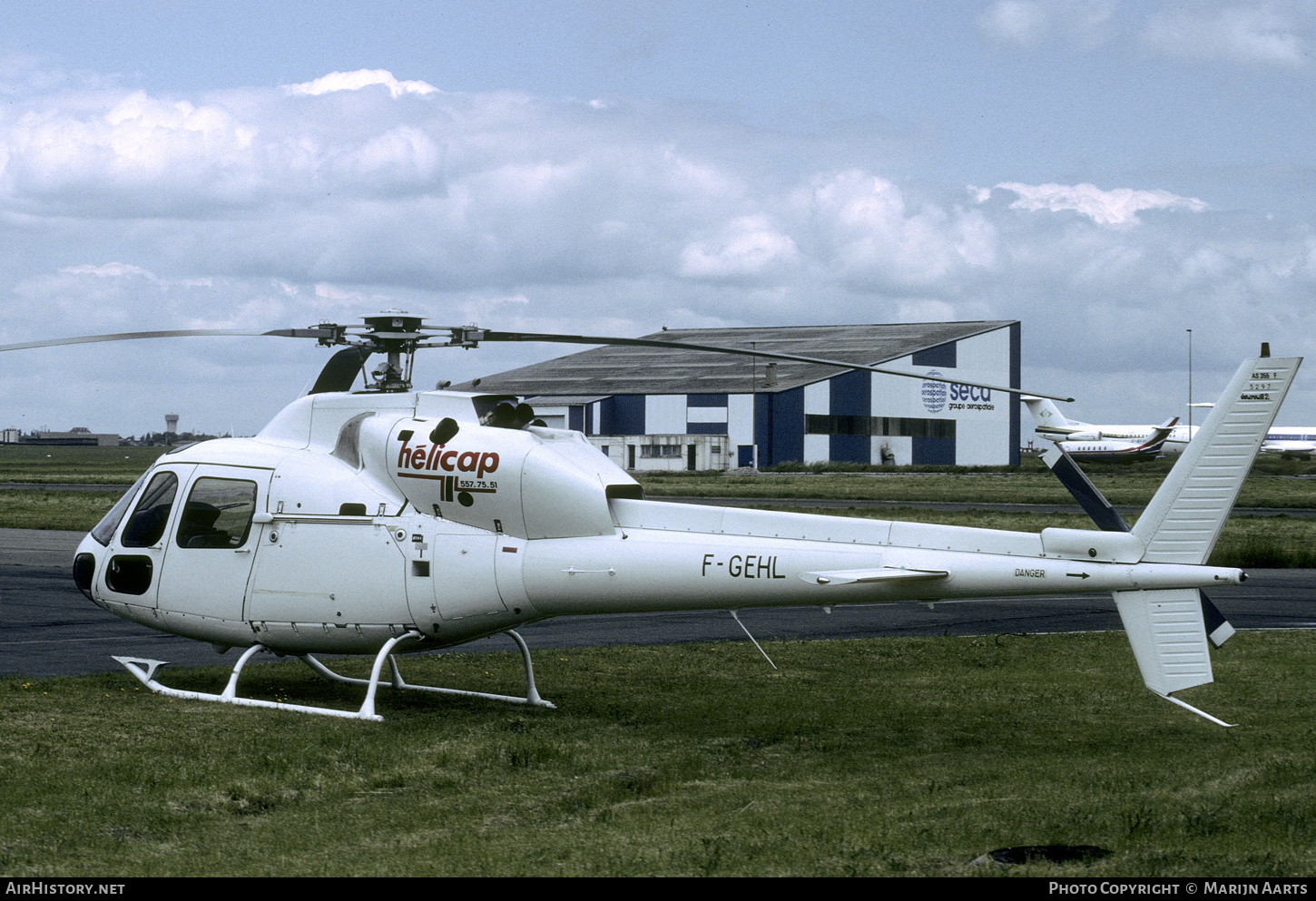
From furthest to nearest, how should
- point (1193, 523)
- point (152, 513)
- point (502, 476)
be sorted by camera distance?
point (152, 513) → point (502, 476) → point (1193, 523)

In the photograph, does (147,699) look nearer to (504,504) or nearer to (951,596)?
(504,504)

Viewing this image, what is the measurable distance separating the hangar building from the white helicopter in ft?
225

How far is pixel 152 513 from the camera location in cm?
1328

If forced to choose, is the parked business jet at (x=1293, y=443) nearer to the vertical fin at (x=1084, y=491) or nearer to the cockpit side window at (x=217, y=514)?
the vertical fin at (x=1084, y=491)

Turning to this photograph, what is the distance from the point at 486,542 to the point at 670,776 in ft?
10.4

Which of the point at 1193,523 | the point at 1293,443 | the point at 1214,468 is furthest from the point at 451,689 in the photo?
the point at 1293,443

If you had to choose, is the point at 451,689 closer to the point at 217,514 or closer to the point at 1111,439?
the point at 217,514

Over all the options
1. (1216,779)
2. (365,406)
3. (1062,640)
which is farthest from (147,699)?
(1062,640)

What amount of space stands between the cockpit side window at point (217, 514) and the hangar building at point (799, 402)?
225 feet

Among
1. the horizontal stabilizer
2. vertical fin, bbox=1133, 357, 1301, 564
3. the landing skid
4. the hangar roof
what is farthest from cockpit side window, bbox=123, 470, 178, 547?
the hangar roof

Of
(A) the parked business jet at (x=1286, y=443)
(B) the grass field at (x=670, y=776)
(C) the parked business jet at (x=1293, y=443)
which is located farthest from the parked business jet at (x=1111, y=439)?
(B) the grass field at (x=670, y=776)

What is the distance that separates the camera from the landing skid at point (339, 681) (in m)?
11.8

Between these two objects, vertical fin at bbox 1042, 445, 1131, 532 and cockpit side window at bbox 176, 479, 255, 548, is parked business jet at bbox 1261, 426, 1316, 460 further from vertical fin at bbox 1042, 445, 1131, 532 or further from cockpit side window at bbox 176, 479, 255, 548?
cockpit side window at bbox 176, 479, 255, 548

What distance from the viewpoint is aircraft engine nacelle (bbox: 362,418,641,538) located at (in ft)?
38.3
